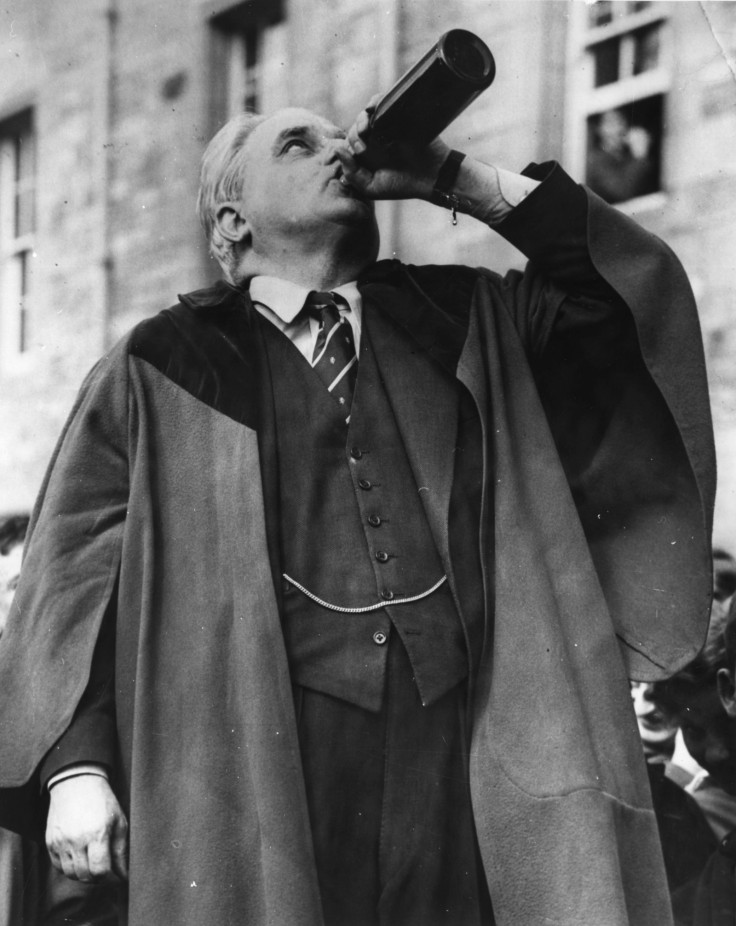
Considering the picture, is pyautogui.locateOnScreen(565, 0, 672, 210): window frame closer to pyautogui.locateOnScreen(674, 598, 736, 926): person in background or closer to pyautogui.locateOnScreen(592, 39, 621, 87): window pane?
pyautogui.locateOnScreen(592, 39, 621, 87): window pane

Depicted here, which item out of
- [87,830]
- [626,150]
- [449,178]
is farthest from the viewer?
[626,150]

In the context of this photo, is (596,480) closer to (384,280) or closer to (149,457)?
(384,280)

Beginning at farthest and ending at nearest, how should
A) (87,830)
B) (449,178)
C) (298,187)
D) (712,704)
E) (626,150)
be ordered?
(626,150), (712,704), (298,187), (449,178), (87,830)

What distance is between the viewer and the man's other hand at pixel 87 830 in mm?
1905

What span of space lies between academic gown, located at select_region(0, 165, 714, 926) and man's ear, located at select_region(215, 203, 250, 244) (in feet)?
0.37

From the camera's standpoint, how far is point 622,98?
2.42 meters

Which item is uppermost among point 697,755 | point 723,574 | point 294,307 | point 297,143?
point 297,143

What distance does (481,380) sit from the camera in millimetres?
2066

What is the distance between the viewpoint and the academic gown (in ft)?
6.24

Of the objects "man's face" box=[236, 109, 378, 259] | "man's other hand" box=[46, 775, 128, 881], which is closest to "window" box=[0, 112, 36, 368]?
"man's face" box=[236, 109, 378, 259]

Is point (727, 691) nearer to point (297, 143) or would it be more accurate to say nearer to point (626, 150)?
point (626, 150)

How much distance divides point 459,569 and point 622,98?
89 cm

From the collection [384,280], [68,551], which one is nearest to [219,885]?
[68,551]

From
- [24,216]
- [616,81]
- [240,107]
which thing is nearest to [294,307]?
[240,107]
